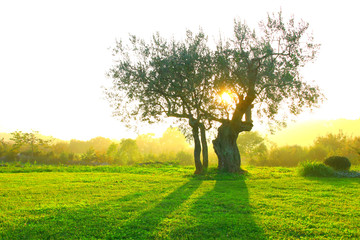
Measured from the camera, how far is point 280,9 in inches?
603

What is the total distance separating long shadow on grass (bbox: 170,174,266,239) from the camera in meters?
5.23

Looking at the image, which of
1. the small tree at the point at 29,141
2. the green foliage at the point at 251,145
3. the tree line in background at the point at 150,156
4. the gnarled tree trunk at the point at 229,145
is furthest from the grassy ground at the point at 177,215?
the green foliage at the point at 251,145

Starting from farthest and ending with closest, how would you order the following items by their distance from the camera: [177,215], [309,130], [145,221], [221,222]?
[309,130] → [177,215] → [145,221] → [221,222]

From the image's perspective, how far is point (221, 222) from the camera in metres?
5.92

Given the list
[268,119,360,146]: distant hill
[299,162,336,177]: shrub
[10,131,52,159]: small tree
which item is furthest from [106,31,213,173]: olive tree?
[268,119,360,146]: distant hill

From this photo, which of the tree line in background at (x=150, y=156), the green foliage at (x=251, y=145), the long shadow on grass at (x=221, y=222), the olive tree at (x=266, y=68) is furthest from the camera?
the green foliage at (x=251, y=145)

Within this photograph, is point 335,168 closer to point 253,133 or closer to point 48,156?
point 253,133

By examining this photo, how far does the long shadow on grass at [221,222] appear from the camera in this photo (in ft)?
17.1

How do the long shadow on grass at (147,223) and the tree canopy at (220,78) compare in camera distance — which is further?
the tree canopy at (220,78)

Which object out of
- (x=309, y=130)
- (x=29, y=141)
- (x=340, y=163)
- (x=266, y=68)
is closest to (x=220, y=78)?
(x=266, y=68)

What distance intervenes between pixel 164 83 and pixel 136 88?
2260mm

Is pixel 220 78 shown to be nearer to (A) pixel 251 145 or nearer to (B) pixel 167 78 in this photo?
(B) pixel 167 78

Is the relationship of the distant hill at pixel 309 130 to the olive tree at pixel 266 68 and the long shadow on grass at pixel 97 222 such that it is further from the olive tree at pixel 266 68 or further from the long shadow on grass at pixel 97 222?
the long shadow on grass at pixel 97 222

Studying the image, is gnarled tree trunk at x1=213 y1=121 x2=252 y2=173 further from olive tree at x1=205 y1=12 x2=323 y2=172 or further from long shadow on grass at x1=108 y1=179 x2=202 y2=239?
long shadow on grass at x1=108 y1=179 x2=202 y2=239
